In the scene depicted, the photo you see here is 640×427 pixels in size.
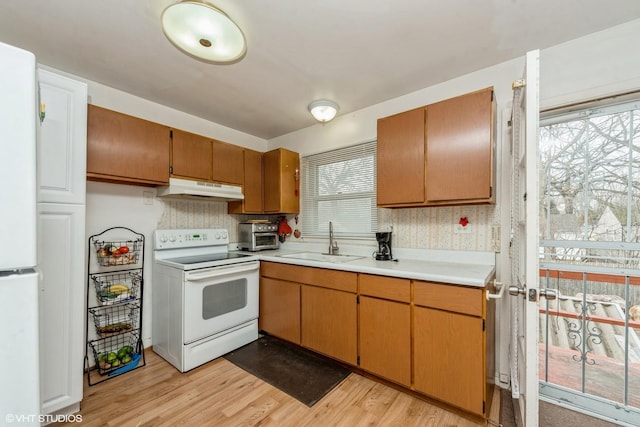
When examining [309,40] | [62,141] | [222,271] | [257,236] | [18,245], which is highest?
[309,40]

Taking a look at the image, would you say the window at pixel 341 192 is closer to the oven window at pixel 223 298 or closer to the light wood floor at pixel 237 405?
the oven window at pixel 223 298

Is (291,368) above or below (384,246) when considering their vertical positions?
below

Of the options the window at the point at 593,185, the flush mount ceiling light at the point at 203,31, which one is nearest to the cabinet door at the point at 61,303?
the flush mount ceiling light at the point at 203,31

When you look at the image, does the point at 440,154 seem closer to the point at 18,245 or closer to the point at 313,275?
the point at 313,275

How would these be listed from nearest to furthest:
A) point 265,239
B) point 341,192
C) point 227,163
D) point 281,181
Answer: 1. point 227,163
2. point 341,192
3. point 281,181
4. point 265,239

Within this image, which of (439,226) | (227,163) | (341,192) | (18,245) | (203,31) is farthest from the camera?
(341,192)

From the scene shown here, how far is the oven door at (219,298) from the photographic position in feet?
7.04

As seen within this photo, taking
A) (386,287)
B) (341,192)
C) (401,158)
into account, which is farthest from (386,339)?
A: (341,192)

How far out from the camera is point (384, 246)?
2.38 m

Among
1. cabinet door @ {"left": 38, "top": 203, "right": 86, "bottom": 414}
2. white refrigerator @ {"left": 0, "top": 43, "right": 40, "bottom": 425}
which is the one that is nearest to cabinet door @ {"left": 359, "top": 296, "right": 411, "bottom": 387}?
white refrigerator @ {"left": 0, "top": 43, "right": 40, "bottom": 425}

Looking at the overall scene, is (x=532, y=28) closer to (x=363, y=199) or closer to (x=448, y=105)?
(x=448, y=105)

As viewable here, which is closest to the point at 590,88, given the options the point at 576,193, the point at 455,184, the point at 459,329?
the point at 576,193

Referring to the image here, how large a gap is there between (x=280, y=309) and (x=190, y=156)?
1.72 meters

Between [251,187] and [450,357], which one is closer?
[450,357]
